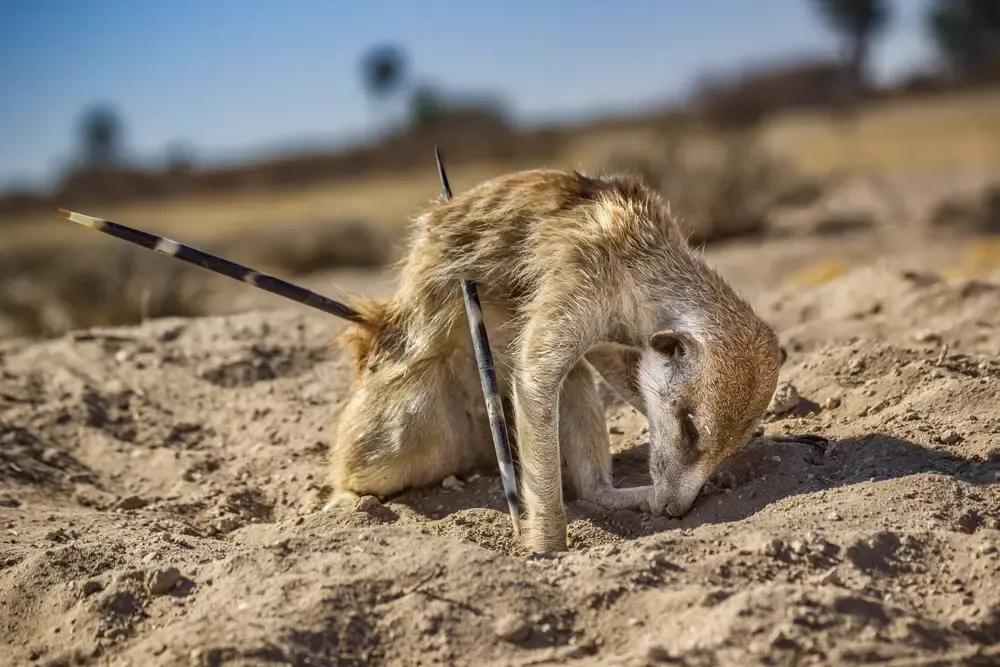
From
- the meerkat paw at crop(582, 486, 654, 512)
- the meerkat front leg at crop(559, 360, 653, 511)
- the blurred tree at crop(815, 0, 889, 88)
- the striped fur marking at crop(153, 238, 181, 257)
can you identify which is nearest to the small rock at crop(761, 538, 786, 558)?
the meerkat paw at crop(582, 486, 654, 512)

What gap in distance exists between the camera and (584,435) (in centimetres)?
512

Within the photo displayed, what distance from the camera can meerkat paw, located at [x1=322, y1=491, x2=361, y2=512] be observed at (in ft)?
16.5

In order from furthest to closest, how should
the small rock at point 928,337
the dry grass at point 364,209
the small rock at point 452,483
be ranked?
the dry grass at point 364,209, the small rock at point 928,337, the small rock at point 452,483

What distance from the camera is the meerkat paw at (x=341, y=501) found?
5.02 metres

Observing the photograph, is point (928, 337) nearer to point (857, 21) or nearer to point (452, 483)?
point (452, 483)

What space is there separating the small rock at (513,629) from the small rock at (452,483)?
1.81 metres

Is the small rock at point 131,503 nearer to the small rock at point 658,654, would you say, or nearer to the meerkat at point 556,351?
the meerkat at point 556,351

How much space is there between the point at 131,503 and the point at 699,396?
118 inches

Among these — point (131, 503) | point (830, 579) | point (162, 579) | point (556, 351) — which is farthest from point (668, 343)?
point (131, 503)

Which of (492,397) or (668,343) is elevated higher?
(668,343)

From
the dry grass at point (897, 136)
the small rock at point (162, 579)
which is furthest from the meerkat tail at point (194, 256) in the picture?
the dry grass at point (897, 136)

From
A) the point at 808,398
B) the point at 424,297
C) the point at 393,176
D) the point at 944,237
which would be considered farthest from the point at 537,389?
the point at 393,176

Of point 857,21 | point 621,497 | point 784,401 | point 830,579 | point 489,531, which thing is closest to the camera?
point 830,579

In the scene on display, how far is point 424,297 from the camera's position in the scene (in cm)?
507
